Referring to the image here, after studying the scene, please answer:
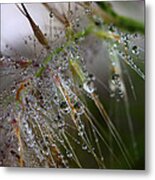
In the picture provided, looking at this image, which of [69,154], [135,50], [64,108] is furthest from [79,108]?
[135,50]

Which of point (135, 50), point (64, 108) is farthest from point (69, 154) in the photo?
point (135, 50)

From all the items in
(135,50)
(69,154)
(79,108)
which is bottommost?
(69,154)

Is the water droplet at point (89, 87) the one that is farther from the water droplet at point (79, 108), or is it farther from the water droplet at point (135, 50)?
the water droplet at point (135, 50)

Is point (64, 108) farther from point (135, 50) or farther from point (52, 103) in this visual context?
point (135, 50)

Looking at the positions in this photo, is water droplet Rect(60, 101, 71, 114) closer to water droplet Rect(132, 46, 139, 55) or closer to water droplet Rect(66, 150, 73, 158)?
water droplet Rect(66, 150, 73, 158)

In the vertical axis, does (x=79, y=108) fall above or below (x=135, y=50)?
below

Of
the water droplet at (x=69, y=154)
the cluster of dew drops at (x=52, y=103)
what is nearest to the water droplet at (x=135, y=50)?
the cluster of dew drops at (x=52, y=103)

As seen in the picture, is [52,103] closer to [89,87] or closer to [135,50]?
[89,87]

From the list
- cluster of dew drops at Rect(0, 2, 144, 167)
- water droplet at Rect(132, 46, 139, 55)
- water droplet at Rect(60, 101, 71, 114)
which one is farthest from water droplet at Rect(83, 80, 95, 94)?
water droplet at Rect(132, 46, 139, 55)
